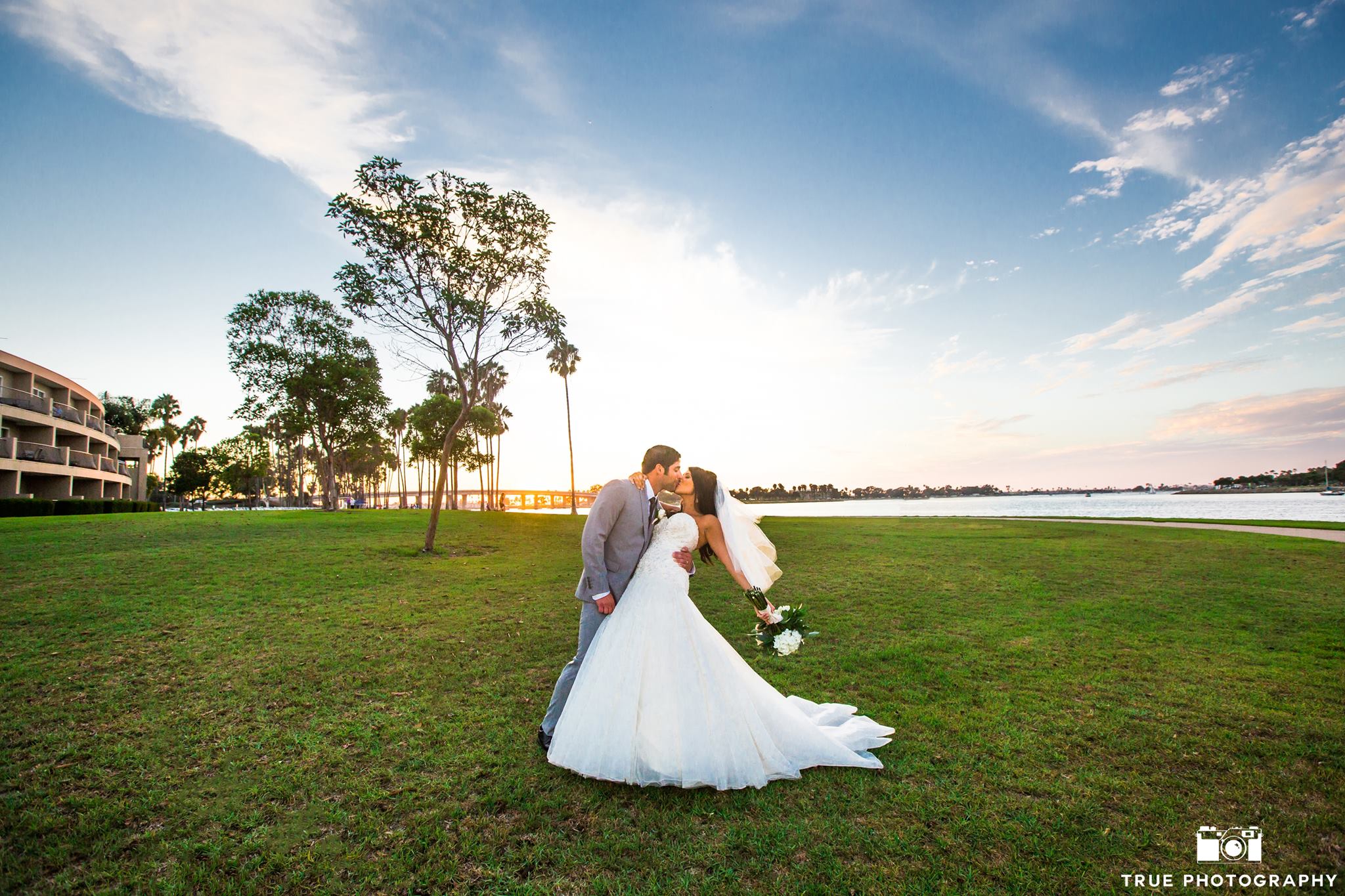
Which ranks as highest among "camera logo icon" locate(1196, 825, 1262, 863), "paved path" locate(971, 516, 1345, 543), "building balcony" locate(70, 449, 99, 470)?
"building balcony" locate(70, 449, 99, 470)

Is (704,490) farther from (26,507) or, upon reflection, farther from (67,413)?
(67,413)

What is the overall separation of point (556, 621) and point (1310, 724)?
1003cm

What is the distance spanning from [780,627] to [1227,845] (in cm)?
334

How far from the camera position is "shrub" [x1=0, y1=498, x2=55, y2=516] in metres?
31.9

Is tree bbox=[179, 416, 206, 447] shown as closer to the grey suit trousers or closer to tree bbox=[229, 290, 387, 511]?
tree bbox=[229, 290, 387, 511]

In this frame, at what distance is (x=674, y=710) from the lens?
4836mm

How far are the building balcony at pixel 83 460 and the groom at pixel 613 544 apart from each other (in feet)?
212

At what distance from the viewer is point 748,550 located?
5688 millimetres

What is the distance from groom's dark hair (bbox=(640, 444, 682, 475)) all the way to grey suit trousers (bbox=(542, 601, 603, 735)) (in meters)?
1.37

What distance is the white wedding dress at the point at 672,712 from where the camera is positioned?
4.75m

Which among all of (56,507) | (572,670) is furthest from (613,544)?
(56,507)

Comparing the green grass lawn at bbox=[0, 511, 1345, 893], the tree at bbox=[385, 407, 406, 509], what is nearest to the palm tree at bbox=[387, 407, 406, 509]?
the tree at bbox=[385, 407, 406, 509]

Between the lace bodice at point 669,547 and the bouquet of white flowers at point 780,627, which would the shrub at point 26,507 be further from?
the bouquet of white flowers at point 780,627

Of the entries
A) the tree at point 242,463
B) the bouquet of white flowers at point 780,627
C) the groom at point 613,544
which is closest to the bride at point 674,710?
the groom at point 613,544
